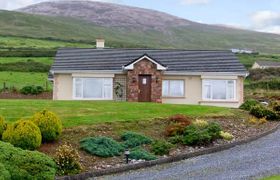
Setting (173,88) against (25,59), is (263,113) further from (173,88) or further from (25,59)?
(25,59)

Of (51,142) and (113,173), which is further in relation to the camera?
(51,142)

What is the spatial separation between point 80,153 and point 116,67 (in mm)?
20240

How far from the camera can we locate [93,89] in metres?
42.0

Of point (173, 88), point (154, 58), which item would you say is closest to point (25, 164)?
point (173, 88)

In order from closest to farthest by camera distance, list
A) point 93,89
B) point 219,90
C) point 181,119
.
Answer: point 181,119
point 93,89
point 219,90

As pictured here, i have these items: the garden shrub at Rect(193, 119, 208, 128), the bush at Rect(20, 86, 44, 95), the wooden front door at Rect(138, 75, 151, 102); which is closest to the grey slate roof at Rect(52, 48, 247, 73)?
the wooden front door at Rect(138, 75, 151, 102)

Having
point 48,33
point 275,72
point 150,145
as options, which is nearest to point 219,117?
point 150,145

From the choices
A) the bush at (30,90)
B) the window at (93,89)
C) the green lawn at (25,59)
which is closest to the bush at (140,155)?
the window at (93,89)

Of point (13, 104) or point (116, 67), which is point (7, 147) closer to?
point (13, 104)

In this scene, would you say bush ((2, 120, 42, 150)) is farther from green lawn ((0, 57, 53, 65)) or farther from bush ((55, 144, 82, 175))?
green lawn ((0, 57, 53, 65))

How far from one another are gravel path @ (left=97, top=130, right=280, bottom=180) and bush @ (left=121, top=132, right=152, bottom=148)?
2237 millimetres

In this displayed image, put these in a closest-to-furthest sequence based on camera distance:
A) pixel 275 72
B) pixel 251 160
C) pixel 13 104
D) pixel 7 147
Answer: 1. pixel 7 147
2. pixel 251 160
3. pixel 13 104
4. pixel 275 72

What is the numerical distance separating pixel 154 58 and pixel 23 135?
23701 millimetres

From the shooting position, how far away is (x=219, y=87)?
142ft
